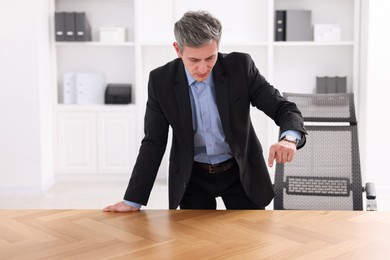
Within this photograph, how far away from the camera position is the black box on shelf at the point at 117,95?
589 centimetres

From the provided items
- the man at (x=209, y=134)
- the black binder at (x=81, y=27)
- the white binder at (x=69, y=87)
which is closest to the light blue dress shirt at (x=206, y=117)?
the man at (x=209, y=134)

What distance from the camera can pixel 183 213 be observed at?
6.79ft

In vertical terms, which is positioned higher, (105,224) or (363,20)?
(363,20)

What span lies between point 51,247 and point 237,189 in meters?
0.94

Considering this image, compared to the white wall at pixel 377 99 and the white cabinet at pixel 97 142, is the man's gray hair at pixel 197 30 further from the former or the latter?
the white cabinet at pixel 97 142

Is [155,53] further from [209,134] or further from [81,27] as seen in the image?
[209,134]

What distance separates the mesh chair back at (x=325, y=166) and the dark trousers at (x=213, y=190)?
0.86 ft

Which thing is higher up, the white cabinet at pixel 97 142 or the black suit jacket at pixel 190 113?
the black suit jacket at pixel 190 113

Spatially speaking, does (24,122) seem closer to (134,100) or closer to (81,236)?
(134,100)

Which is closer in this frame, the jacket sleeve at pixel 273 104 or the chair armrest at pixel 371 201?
the jacket sleeve at pixel 273 104

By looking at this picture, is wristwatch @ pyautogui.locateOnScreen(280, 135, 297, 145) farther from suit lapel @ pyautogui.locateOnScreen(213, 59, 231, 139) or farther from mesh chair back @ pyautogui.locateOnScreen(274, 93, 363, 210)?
mesh chair back @ pyautogui.locateOnScreen(274, 93, 363, 210)

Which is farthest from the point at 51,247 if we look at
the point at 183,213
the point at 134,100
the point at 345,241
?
the point at 134,100

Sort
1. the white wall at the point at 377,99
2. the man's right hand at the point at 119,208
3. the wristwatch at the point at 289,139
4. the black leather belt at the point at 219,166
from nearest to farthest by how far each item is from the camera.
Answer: the wristwatch at the point at 289,139
the man's right hand at the point at 119,208
the black leather belt at the point at 219,166
the white wall at the point at 377,99

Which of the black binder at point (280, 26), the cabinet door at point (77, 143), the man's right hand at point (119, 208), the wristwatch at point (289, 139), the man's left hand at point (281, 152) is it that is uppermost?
the black binder at point (280, 26)
